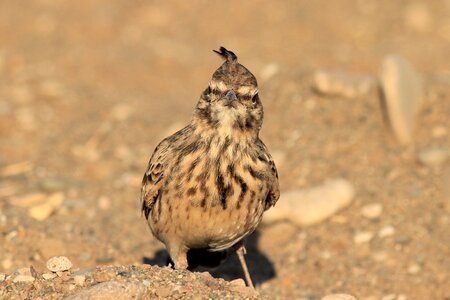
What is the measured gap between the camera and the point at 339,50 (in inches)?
717

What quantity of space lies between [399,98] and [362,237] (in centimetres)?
237

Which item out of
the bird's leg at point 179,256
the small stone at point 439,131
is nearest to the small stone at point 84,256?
the bird's leg at point 179,256

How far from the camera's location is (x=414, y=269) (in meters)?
9.61

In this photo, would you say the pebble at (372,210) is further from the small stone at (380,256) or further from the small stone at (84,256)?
the small stone at (84,256)

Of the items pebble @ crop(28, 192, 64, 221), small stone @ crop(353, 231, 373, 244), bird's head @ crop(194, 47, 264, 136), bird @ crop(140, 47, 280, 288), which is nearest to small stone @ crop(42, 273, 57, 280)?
bird @ crop(140, 47, 280, 288)

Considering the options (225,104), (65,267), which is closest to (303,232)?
(225,104)

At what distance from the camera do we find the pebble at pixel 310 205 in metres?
10.6

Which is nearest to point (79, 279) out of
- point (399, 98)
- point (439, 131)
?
point (399, 98)

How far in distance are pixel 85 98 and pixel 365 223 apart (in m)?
6.69

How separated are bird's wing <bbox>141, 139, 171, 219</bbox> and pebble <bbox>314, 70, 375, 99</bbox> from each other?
486 centimetres

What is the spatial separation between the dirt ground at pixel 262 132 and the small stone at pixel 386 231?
0.12 ft

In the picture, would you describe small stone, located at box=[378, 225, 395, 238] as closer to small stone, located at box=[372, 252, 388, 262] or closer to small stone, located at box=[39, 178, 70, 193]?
small stone, located at box=[372, 252, 388, 262]

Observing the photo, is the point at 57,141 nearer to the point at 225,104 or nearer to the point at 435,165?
the point at 435,165

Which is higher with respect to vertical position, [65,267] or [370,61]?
[370,61]
